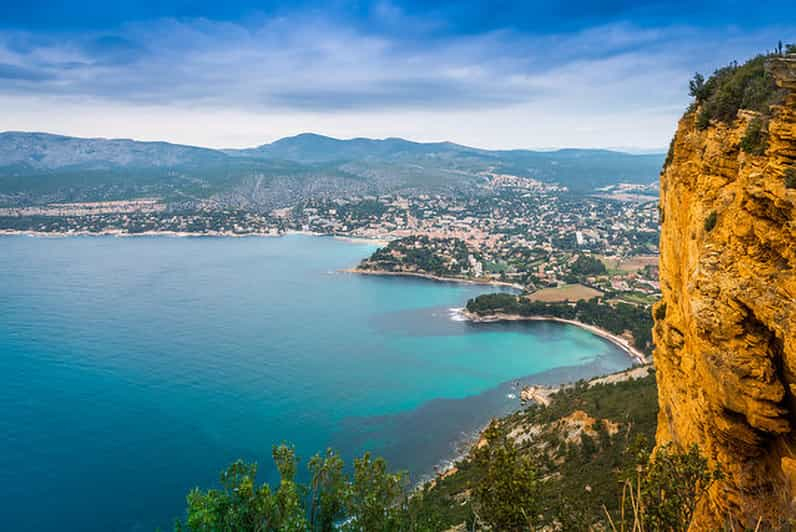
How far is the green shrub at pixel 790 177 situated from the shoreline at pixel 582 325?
30.7 metres

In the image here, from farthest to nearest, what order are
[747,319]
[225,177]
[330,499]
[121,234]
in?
[225,177] < [121,234] < [330,499] < [747,319]

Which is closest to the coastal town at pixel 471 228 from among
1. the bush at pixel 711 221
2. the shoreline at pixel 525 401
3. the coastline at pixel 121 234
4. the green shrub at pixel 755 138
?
the coastline at pixel 121 234

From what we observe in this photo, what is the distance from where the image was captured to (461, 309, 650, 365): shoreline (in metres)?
33.2

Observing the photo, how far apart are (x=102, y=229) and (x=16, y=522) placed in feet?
274

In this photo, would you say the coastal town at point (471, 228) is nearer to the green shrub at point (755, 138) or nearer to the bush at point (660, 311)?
the bush at point (660, 311)

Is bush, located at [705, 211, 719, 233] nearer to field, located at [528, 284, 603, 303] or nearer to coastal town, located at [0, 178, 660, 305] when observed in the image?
field, located at [528, 284, 603, 303]

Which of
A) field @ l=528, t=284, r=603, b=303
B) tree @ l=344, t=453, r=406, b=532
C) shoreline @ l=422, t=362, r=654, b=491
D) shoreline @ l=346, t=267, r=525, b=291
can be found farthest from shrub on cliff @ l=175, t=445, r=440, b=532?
shoreline @ l=346, t=267, r=525, b=291

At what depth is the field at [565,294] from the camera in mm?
44694

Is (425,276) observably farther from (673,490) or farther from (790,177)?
(790,177)

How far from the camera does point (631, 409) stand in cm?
1556

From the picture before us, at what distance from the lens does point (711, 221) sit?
17.8 feet

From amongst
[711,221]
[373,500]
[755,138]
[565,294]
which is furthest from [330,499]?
[565,294]

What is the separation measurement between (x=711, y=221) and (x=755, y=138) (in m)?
0.95

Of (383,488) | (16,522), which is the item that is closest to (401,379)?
(16,522)
